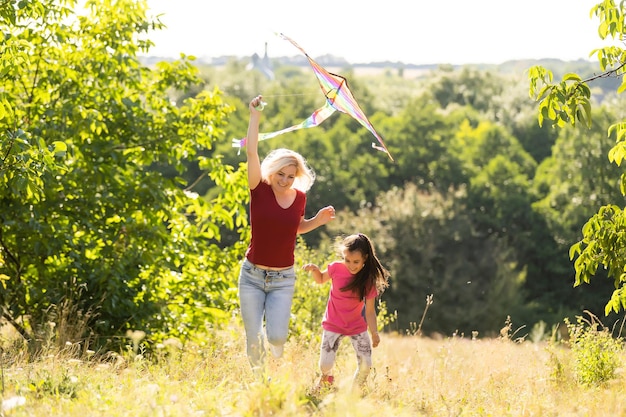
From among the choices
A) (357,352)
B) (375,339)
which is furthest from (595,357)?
(357,352)

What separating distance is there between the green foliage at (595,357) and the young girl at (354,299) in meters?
1.59

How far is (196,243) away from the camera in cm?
1198

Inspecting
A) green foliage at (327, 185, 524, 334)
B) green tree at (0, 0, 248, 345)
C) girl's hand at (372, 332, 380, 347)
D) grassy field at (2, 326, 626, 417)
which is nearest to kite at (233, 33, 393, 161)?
girl's hand at (372, 332, 380, 347)

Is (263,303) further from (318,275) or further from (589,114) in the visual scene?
(589,114)

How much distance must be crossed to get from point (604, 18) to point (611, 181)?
37.7 metres

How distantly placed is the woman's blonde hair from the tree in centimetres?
163

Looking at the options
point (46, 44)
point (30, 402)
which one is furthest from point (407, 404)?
point (46, 44)

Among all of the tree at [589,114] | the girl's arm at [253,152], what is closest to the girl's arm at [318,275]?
the girl's arm at [253,152]

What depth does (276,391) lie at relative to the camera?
4664 mm

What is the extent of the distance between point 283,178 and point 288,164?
10 centimetres

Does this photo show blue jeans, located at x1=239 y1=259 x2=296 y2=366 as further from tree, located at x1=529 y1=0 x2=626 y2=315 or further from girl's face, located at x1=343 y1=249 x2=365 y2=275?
tree, located at x1=529 y1=0 x2=626 y2=315

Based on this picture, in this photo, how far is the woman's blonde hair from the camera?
20.1ft

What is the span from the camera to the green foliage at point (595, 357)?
677cm

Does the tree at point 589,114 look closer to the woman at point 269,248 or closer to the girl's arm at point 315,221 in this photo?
the girl's arm at point 315,221
